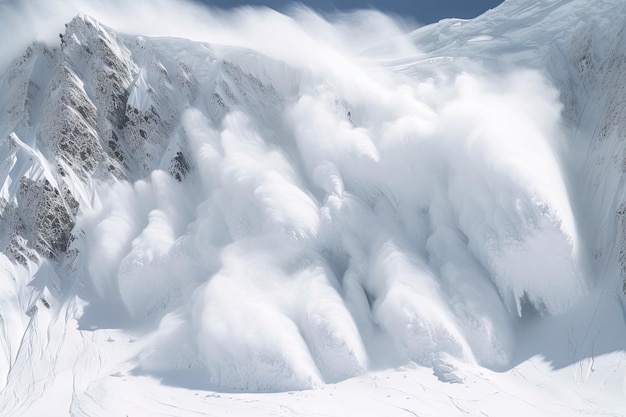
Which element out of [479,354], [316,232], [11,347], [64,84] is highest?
[64,84]

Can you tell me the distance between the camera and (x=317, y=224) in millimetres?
38531

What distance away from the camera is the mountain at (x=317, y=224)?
30.6 metres

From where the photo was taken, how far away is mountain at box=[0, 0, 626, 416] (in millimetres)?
30594

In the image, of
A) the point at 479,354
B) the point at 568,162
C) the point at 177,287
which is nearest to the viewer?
the point at 479,354

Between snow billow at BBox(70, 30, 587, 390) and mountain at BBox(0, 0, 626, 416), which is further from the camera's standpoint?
snow billow at BBox(70, 30, 587, 390)

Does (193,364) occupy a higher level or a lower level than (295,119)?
lower

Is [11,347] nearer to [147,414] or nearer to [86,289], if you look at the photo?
[86,289]

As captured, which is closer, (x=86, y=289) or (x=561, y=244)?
(x=561, y=244)

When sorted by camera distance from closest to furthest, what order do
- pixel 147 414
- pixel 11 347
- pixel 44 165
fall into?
1. pixel 147 414
2. pixel 11 347
3. pixel 44 165

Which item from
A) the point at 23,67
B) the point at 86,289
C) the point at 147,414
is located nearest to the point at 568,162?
the point at 147,414

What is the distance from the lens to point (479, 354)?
31312mm

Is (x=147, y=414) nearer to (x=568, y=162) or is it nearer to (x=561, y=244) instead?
(x=561, y=244)

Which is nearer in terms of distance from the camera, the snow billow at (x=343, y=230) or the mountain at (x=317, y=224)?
the mountain at (x=317, y=224)

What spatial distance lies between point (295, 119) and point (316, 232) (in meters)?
12.9
